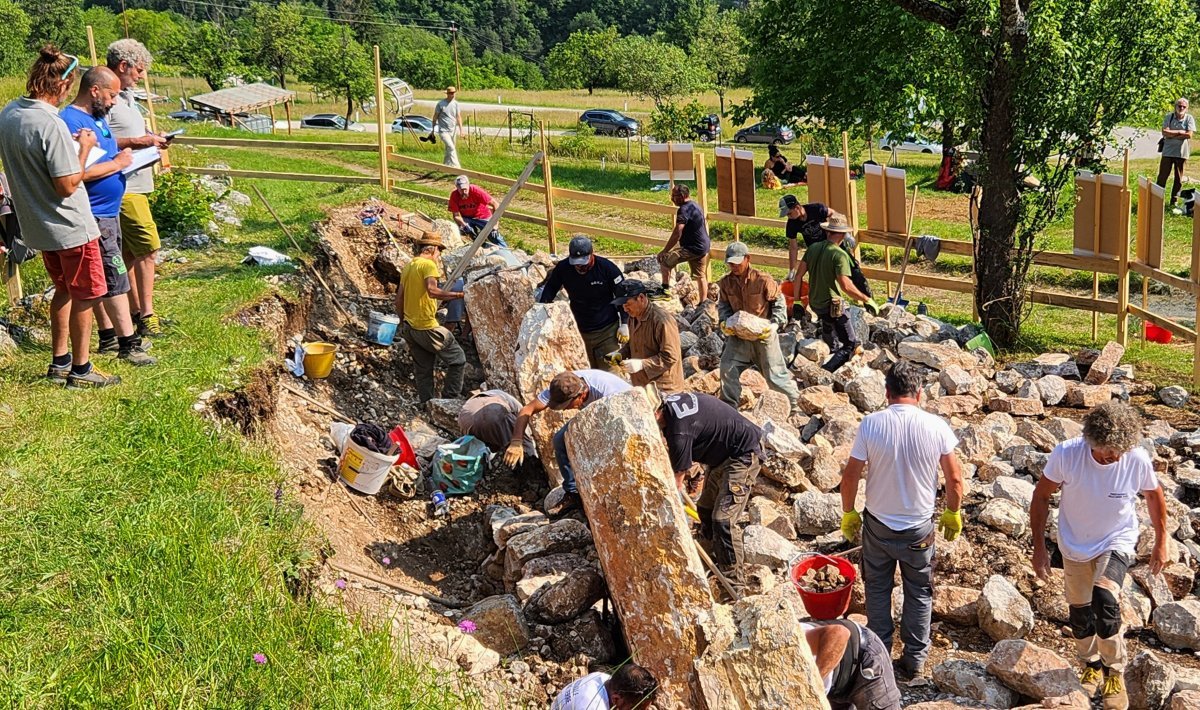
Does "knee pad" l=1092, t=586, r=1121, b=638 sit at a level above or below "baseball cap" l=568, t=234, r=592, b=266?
below

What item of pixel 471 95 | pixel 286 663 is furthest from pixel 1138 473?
pixel 471 95

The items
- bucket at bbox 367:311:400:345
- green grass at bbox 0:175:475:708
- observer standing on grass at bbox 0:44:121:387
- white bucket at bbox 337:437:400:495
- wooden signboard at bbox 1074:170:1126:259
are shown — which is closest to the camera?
green grass at bbox 0:175:475:708

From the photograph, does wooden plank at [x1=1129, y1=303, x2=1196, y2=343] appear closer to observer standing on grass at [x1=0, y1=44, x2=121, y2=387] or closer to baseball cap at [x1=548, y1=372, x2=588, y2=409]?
baseball cap at [x1=548, y1=372, x2=588, y2=409]

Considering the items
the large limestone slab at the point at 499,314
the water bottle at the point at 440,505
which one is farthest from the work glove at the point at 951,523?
the large limestone slab at the point at 499,314

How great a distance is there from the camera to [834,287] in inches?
384

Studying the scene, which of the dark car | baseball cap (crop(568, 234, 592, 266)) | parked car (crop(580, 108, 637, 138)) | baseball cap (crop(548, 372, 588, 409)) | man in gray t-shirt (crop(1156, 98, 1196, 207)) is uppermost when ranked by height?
parked car (crop(580, 108, 637, 138))

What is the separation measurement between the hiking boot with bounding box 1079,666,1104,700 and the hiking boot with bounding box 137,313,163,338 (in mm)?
6767

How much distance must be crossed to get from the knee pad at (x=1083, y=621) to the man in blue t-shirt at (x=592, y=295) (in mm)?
4536

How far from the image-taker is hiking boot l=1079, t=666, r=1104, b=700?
510cm

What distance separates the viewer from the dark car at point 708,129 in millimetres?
31406

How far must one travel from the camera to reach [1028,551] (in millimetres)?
6551

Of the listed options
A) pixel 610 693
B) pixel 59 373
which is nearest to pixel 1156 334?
pixel 610 693

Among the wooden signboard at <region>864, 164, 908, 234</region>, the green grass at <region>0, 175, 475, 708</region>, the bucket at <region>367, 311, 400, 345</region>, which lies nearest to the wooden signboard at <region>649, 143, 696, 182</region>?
the wooden signboard at <region>864, 164, 908, 234</region>

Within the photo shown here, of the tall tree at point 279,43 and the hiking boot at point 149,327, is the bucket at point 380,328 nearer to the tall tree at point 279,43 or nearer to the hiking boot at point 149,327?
the hiking boot at point 149,327
